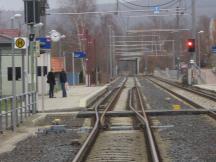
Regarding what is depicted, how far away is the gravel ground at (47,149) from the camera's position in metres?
12.7

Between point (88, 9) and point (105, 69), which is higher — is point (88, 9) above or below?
above

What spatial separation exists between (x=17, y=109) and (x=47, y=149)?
224 inches

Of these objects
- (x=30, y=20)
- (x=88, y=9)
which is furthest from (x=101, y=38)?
(x=30, y=20)

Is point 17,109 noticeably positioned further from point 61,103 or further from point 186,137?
point 61,103

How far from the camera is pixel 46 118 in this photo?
23406 millimetres

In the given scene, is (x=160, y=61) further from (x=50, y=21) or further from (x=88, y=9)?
(x=88, y=9)

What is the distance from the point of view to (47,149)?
46.9ft

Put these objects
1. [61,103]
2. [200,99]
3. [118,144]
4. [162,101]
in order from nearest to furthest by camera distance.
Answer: [118,144]
[61,103]
[162,101]
[200,99]

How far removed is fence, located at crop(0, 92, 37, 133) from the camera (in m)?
18.2

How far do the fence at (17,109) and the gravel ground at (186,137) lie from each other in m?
4.35

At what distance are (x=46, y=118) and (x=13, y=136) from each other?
19.6 ft

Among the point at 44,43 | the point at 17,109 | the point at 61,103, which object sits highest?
the point at 44,43

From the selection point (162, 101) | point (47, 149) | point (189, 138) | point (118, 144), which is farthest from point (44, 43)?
point (47, 149)

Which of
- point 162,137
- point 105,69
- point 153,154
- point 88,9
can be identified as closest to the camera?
point 153,154
